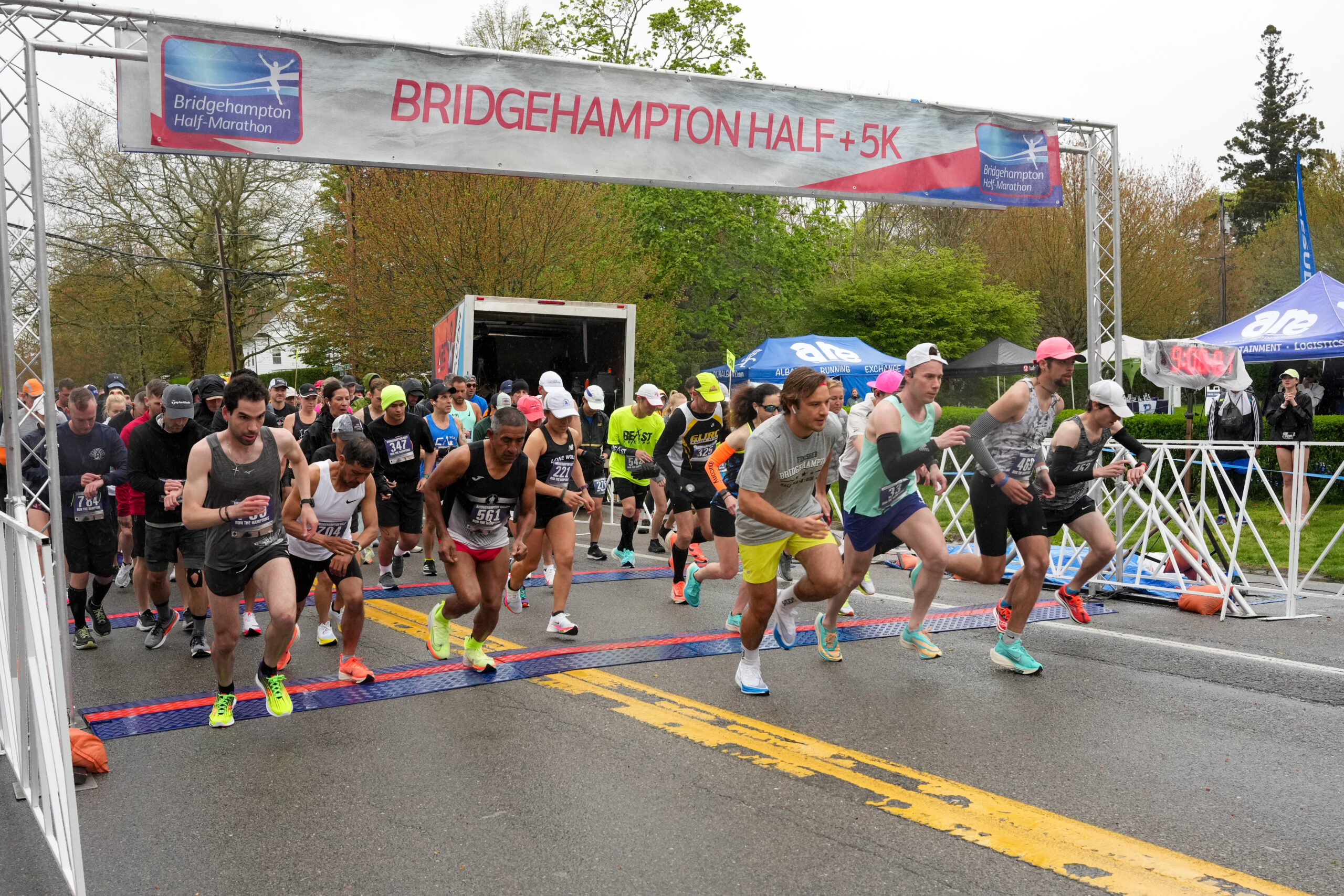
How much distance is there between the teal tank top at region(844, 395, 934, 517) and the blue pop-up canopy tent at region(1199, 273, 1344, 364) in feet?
34.1

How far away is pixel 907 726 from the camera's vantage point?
5.60 meters

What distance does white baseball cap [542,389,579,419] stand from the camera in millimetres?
7781

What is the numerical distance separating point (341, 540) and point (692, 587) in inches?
127

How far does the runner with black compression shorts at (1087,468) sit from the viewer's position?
7387mm

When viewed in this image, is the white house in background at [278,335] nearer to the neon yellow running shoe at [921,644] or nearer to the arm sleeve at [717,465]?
the arm sleeve at [717,465]

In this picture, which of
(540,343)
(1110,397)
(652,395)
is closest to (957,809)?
(1110,397)

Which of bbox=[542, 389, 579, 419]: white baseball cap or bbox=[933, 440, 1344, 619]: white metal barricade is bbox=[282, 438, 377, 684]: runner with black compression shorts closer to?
bbox=[542, 389, 579, 419]: white baseball cap

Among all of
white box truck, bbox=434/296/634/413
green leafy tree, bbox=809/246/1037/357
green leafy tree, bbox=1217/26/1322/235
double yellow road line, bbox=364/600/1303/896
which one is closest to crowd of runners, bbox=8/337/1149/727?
double yellow road line, bbox=364/600/1303/896

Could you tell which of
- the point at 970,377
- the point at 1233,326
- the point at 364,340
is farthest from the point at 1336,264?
the point at 364,340

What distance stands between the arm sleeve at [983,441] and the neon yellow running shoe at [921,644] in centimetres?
117

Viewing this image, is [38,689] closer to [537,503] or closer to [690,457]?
[537,503]

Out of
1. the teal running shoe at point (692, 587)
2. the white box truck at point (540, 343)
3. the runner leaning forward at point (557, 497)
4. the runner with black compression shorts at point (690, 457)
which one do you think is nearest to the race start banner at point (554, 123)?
the runner with black compression shorts at point (690, 457)

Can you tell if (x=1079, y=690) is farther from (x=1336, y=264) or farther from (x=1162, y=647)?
(x=1336, y=264)

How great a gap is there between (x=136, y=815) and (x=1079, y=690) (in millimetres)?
4870
